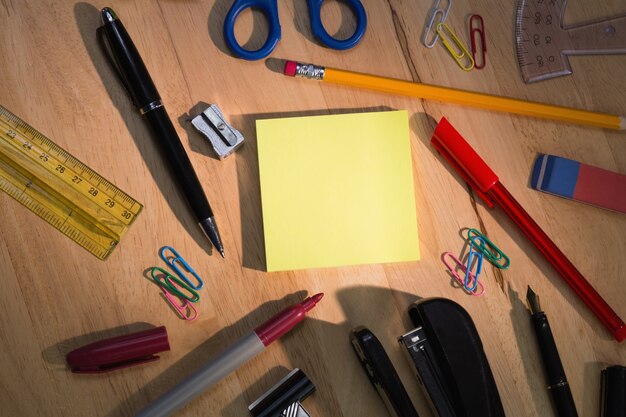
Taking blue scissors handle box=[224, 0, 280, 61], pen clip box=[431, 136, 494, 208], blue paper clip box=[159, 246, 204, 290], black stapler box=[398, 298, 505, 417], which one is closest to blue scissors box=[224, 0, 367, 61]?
blue scissors handle box=[224, 0, 280, 61]

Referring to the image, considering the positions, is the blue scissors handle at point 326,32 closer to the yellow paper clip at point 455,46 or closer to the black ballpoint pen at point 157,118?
the yellow paper clip at point 455,46

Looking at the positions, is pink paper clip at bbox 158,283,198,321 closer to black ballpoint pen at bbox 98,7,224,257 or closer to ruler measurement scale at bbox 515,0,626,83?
black ballpoint pen at bbox 98,7,224,257

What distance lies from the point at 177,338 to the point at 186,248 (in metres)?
0.14

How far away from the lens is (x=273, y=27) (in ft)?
3.23

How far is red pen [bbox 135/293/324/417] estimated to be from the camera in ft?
2.93

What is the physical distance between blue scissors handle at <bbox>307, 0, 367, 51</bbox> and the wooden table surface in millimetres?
19

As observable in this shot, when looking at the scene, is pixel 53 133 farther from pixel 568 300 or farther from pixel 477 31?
pixel 568 300

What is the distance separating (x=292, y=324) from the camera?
91 centimetres

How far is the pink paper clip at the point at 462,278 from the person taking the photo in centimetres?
97

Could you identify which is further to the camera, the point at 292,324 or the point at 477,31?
the point at 477,31

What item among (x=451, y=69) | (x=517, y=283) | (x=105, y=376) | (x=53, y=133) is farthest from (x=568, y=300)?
(x=53, y=133)

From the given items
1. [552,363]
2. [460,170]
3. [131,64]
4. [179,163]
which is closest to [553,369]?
[552,363]

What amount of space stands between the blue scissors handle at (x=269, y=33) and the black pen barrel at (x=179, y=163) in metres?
0.16

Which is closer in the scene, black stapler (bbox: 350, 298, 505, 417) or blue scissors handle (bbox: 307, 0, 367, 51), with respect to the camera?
black stapler (bbox: 350, 298, 505, 417)
